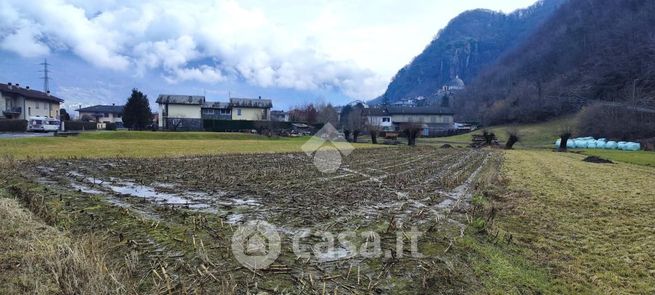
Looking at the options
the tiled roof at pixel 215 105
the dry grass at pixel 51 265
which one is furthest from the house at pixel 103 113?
the dry grass at pixel 51 265

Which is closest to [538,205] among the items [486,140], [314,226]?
[314,226]

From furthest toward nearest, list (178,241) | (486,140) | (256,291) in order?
1. (486,140)
2. (178,241)
3. (256,291)

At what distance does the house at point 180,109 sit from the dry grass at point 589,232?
71.2 metres

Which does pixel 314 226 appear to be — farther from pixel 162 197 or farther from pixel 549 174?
pixel 549 174

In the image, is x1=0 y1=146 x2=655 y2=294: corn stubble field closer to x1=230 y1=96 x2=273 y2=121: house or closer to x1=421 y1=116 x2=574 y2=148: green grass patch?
x1=421 y1=116 x2=574 y2=148: green grass patch

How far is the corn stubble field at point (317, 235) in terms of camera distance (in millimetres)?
5297

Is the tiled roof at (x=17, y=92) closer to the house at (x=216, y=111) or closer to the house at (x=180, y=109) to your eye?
the house at (x=180, y=109)

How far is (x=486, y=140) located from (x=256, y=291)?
60269 mm

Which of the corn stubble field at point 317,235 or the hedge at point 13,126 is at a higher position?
the hedge at point 13,126

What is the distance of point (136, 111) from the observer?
64438mm

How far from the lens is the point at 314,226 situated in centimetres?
828

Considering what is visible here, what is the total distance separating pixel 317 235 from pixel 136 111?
64.8 metres

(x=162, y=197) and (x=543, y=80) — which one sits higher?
(x=543, y=80)

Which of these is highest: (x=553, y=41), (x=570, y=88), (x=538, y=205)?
(x=553, y=41)
